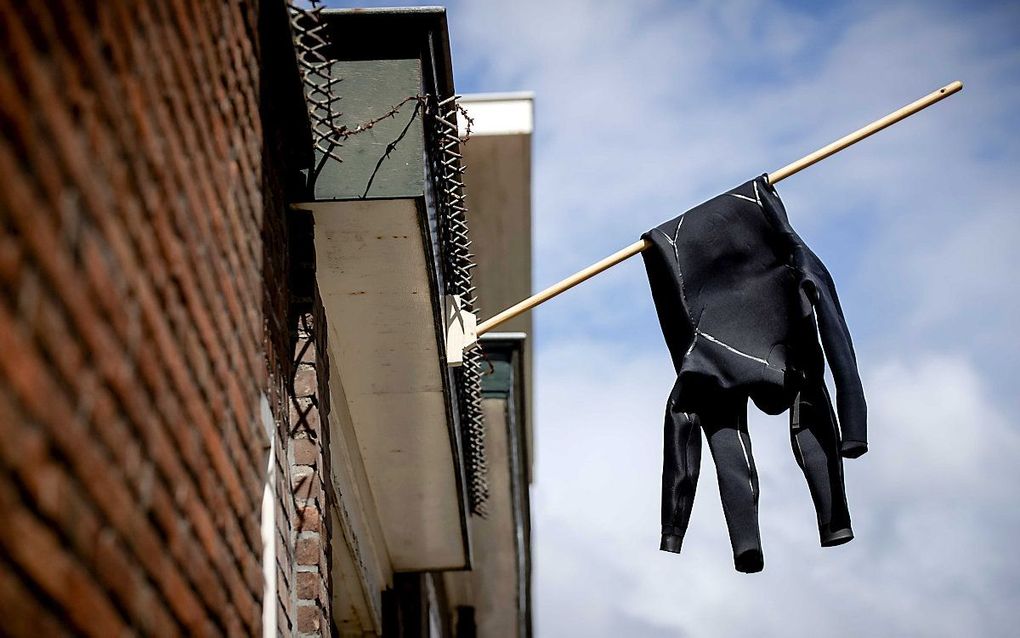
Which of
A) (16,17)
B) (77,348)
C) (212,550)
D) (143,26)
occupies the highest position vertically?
(143,26)

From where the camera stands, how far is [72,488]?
1907 mm

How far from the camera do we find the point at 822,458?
5230 millimetres

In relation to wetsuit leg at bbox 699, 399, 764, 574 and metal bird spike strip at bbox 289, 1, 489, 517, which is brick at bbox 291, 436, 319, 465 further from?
wetsuit leg at bbox 699, 399, 764, 574

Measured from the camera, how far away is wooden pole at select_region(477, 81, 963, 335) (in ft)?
17.5

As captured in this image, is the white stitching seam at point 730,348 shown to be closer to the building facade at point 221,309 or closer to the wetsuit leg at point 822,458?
the wetsuit leg at point 822,458

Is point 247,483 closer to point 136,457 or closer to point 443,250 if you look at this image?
point 136,457

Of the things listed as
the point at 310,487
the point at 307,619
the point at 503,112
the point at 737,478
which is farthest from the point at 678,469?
the point at 503,112

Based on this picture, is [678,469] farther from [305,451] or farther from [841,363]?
[305,451]

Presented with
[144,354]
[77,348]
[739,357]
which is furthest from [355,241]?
[77,348]

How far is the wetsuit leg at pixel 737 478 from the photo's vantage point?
16.9 ft

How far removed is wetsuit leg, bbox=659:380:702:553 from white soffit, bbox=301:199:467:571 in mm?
986

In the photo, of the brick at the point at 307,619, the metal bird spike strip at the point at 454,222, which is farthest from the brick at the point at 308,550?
the metal bird spike strip at the point at 454,222

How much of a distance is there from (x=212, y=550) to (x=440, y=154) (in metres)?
2.60

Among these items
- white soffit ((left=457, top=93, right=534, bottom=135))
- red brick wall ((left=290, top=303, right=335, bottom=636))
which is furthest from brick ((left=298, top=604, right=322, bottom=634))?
white soffit ((left=457, top=93, right=534, bottom=135))
